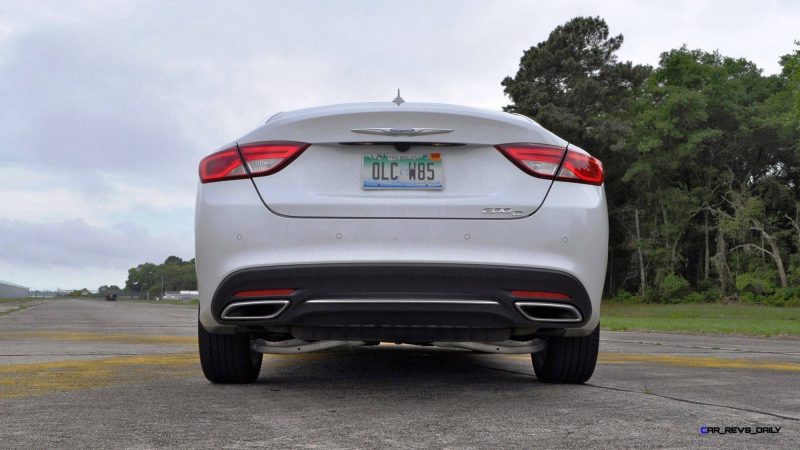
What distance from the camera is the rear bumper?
3.90m

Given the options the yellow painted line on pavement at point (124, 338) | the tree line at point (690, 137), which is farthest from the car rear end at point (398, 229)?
the tree line at point (690, 137)

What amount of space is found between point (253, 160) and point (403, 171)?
2.62ft

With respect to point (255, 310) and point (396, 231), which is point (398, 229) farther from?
point (255, 310)

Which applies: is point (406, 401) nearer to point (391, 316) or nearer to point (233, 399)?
point (391, 316)

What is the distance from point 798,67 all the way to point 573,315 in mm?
30452

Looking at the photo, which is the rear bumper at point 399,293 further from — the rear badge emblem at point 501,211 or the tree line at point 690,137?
the tree line at point 690,137

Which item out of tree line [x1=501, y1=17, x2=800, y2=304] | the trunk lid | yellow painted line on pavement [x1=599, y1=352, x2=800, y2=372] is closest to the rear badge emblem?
the trunk lid

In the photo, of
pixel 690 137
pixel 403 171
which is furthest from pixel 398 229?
pixel 690 137

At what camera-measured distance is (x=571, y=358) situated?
15.6ft

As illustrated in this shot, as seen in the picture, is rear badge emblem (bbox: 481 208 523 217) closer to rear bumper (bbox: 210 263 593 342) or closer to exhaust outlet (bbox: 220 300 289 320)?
rear bumper (bbox: 210 263 593 342)

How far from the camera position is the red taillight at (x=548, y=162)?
4.13m

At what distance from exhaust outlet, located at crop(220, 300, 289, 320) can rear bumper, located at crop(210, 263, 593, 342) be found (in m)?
0.02

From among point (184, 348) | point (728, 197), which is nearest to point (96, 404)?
point (184, 348)

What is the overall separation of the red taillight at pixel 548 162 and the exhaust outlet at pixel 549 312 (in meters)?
0.68
